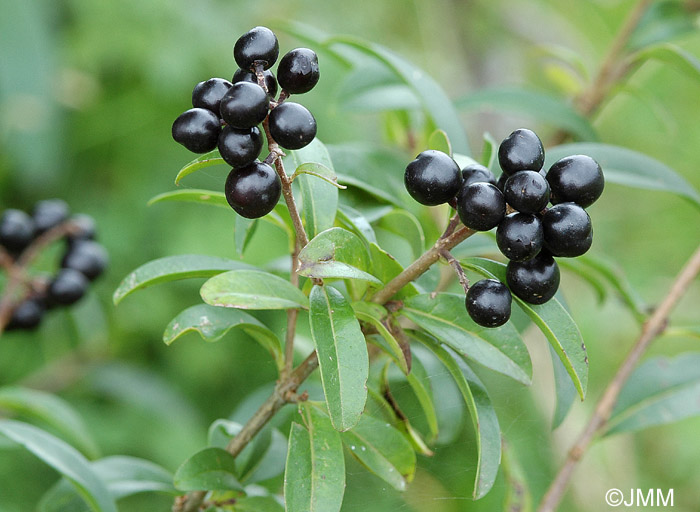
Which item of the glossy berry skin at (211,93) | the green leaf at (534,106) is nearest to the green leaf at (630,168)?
the green leaf at (534,106)

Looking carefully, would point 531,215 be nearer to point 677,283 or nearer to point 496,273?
point 496,273

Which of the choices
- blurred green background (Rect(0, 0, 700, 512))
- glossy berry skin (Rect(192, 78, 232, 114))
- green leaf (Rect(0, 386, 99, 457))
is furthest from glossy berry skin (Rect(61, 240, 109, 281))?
glossy berry skin (Rect(192, 78, 232, 114))

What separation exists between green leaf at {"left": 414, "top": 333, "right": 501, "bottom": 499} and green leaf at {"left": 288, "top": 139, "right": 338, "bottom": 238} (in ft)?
0.60

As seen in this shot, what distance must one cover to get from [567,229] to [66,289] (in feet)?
3.54

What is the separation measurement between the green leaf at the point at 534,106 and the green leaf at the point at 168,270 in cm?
80

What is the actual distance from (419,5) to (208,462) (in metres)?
2.96

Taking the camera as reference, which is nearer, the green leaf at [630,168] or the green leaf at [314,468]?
the green leaf at [314,468]

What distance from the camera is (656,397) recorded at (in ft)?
4.25

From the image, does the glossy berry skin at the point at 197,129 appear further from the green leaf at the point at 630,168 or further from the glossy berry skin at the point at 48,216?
the glossy berry skin at the point at 48,216

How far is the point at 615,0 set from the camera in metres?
3.53

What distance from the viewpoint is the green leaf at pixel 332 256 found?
2.30ft

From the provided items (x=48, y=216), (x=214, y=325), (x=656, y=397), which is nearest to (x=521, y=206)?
(x=214, y=325)

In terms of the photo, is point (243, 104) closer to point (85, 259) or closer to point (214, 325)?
point (214, 325)

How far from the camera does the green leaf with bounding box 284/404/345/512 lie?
2.45ft
